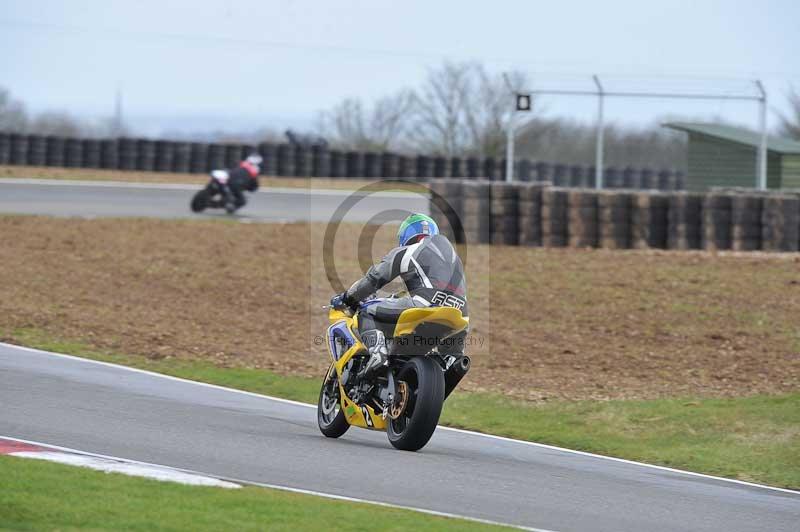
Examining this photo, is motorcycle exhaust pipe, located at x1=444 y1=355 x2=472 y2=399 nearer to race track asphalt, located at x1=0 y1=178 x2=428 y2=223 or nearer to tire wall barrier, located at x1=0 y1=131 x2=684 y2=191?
race track asphalt, located at x1=0 y1=178 x2=428 y2=223

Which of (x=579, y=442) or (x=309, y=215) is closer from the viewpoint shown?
(x=579, y=442)

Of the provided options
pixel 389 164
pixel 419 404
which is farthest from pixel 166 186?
pixel 419 404

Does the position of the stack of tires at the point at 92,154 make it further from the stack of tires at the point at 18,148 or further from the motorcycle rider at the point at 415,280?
the motorcycle rider at the point at 415,280

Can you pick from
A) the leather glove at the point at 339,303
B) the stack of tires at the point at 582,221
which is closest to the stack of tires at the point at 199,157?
the stack of tires at the point at 582,221

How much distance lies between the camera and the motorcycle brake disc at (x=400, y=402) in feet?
28.5

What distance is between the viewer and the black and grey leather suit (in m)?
8.80

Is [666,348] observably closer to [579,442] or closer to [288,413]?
[579,442]

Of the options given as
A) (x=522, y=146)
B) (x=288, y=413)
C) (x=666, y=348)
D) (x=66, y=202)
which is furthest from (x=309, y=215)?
(x=288, y=413)

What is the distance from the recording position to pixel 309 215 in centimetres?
2950

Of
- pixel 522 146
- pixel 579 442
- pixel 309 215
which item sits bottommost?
pixel 579 442

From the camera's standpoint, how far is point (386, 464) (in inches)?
325

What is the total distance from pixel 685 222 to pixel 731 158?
5002mm

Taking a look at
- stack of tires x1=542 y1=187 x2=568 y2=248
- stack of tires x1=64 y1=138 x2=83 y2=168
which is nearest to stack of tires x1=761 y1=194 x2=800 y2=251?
stack of tires x1=542 y1=187 x2=568 y2=248

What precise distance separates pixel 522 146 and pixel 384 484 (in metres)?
33.2
